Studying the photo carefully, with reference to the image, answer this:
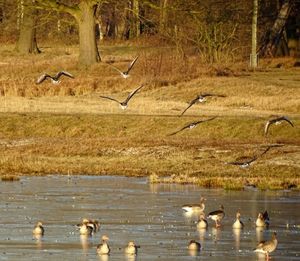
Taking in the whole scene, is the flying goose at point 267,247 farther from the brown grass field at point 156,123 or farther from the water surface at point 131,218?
the brown grass field at point 156,123

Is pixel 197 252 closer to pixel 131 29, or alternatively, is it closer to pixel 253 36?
pixel 253 36

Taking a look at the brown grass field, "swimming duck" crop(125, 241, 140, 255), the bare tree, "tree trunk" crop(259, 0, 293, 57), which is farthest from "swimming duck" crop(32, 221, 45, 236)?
"tree trunk" crop(259, 0, 293, 57)

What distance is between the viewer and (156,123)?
1443 inches

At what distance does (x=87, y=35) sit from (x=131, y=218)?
114 feet

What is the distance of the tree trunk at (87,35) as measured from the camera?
55.0 meters

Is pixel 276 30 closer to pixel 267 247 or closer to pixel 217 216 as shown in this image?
pixel 217 216

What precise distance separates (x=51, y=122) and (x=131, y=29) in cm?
4405

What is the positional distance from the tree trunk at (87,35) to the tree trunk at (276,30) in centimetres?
885

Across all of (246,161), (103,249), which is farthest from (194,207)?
(246,161)

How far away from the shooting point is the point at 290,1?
60594 mm

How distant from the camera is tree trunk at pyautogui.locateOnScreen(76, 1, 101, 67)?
5500cm

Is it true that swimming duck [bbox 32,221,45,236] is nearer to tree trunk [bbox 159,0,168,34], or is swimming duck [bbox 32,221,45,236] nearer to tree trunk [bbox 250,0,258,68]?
tree trunk [bbox 159,0,168,34]

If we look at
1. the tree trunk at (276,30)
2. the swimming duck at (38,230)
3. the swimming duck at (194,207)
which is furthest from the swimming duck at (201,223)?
the tree trunk at (276,30)

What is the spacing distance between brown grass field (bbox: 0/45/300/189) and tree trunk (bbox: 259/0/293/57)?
311 cm
